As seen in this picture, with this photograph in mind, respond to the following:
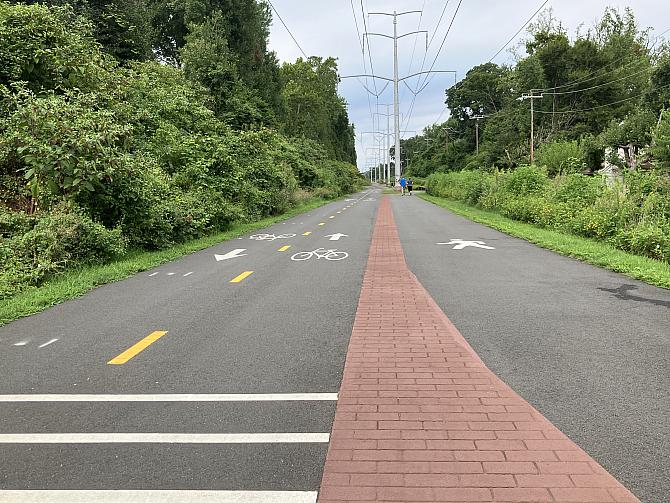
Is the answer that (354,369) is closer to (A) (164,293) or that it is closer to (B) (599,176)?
(A) (164,293)

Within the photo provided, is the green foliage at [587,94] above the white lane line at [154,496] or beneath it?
above

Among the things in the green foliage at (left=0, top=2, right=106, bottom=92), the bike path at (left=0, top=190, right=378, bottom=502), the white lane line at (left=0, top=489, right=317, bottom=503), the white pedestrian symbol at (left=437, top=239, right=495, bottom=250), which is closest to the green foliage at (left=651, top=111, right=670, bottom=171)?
the white pedestrian symbol at (left=437, top=239, right=495, bottom=250)

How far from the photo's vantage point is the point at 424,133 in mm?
172375

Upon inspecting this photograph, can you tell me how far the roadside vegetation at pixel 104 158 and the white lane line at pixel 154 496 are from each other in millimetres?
4969

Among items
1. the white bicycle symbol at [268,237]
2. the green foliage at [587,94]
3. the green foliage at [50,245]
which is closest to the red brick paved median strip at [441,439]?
the green foliage at [50,245]

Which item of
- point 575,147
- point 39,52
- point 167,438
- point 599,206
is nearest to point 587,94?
point 575,147

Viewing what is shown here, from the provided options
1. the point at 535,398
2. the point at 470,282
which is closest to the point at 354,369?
the point at 535,398

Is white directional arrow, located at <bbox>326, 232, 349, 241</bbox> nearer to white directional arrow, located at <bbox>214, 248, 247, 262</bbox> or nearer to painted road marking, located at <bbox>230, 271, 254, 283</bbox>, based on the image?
white directional arrow, located at <bbox>214, 248, 247, 262</bbox>

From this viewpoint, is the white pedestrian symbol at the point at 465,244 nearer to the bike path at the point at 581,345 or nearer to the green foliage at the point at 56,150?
the bike path at the point at 581,345

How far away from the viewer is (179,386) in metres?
4.71

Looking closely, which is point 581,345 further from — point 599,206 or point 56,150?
point 599,206

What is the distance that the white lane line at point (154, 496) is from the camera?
297 cm

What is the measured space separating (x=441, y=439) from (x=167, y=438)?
1.86m

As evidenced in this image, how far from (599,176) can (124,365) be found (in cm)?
1653
